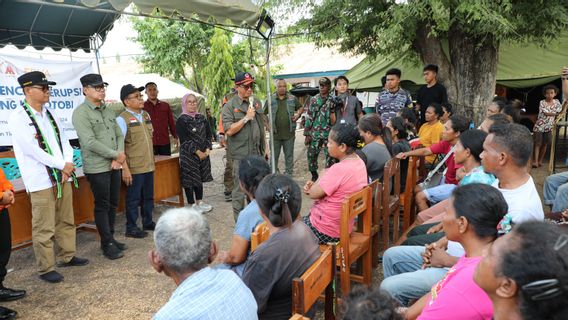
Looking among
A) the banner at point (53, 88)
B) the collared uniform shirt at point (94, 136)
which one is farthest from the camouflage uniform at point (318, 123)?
the banner at point (53, 88)

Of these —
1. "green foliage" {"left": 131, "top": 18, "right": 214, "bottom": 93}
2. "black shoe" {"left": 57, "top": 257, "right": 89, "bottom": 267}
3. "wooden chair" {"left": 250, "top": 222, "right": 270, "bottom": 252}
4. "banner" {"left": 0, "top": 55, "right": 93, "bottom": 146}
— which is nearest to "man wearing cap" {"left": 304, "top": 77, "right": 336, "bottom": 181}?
"banner" {"left": 0, "top": 55, "right": 93, "bottom": 146}

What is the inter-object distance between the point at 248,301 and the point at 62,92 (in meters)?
5.71

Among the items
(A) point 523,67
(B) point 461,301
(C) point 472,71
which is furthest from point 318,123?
(B) point 461,301

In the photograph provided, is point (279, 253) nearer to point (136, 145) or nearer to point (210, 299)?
point (210, 299)

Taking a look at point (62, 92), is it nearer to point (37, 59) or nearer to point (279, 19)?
point (37, 59)

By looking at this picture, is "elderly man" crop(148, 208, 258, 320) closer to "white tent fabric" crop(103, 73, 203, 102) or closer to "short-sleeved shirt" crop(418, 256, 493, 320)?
"short-sleeved shirt" crop(418, 256, 493, 320)

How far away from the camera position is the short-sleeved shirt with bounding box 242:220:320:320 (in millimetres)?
1938

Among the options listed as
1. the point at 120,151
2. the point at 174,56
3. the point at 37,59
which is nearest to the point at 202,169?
the point at 120,151

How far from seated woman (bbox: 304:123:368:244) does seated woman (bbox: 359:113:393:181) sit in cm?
75

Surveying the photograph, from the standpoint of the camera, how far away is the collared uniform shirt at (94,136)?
4004mm

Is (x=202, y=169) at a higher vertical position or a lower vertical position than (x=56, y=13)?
lower

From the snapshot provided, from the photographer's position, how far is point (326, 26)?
6.57m

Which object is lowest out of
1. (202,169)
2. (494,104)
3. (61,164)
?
(202,169)

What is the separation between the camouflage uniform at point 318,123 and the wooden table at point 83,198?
242 centimetres
